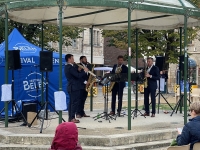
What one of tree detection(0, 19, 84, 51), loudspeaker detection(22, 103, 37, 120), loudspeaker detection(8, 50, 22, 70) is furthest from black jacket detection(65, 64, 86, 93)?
tree detection(0, 19, 84, 51)

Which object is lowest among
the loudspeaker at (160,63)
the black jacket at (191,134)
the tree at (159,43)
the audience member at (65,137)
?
the black jacket at (191,134)

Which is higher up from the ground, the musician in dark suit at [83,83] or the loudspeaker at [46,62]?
the loudspeaker at [46,62]

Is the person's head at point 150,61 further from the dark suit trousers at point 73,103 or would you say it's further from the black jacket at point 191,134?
the black jacket at point 191,134

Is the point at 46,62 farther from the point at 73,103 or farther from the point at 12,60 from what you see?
the point at 73,103

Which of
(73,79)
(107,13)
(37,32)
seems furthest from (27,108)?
(37,32)

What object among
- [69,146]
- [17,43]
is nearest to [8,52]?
[17,43]

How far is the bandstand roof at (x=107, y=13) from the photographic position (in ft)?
36.5

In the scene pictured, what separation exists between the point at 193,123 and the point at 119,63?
7925 millimetres

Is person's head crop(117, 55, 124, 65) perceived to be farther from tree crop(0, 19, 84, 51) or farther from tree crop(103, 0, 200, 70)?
tree crop(103, 0, 200, 70)

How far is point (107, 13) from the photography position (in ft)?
49.1

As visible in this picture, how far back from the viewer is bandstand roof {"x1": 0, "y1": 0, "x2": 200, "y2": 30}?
36.5ft

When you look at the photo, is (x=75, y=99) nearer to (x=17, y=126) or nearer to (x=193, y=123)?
(x=17, y=126)

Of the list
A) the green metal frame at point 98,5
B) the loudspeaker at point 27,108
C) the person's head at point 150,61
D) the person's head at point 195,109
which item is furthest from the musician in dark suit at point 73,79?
the person's head at point 195,109

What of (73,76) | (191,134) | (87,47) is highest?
(87,47)
